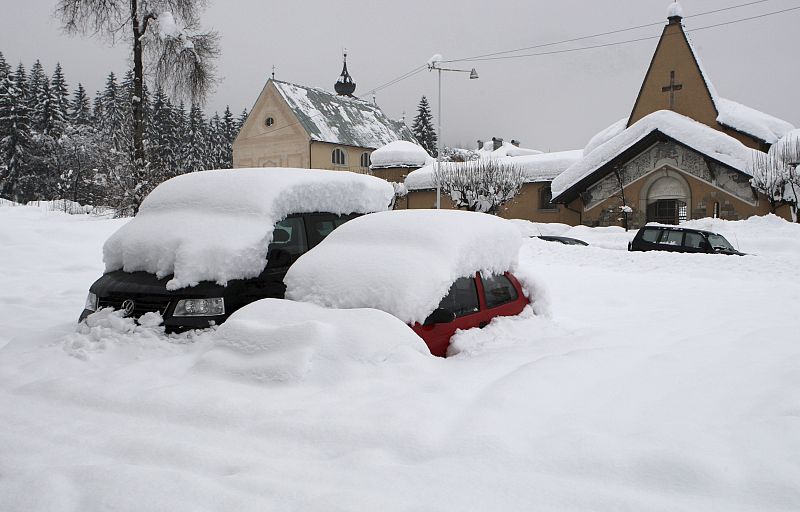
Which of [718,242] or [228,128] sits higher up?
[228,128]

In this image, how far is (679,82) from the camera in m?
29.1

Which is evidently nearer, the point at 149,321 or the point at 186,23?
the point at 149,321

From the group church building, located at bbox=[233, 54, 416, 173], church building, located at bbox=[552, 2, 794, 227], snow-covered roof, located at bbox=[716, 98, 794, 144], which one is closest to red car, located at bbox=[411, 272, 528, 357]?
church building, located at bbox=[552, 2, 794, 227]

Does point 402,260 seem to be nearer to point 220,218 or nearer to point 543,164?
point 220,218

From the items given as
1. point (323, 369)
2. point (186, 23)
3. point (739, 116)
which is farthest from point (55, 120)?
point (323, 369)

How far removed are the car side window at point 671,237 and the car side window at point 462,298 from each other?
552 inches

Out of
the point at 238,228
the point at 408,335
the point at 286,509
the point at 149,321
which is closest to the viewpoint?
the point at 286,509

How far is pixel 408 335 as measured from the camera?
448 centimetres

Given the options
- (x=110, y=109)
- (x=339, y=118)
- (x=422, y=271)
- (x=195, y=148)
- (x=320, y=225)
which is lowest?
(x=422, y=271)

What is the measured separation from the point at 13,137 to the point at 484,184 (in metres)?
42.5

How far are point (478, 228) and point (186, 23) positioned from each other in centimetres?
1867

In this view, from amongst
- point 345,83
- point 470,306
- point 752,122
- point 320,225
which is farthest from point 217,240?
point 345,83

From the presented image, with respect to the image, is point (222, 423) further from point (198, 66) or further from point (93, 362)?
point (198, 66)

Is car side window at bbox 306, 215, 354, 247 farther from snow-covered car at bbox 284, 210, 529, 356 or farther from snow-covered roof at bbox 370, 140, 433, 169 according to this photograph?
snow-covered roof at bbox 370, 140, 433, 169
